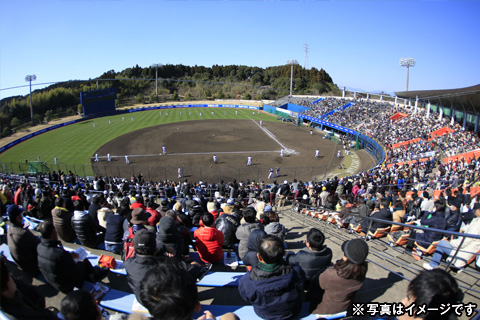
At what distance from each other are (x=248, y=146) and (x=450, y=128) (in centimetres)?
2408

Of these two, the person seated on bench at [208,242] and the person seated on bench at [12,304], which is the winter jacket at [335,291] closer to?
the person seated on bench at [208,242]

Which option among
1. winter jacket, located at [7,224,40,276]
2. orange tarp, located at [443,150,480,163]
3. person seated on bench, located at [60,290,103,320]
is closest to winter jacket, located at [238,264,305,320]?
person seated on bench, located at [60,290,103,320]

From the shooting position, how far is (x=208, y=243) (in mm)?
5586

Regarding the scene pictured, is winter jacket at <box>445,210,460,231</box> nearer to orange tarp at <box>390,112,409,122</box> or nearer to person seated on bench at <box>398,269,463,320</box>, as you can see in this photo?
person seated on bench at <box>398,269,463,320</box>

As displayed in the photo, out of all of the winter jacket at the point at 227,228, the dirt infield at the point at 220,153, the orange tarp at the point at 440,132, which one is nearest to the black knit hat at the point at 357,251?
the winter jacket at the point at 227,228

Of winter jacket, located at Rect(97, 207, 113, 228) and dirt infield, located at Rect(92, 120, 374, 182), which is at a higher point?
winter jacket, located at Rect(97, 207, 113, 228)

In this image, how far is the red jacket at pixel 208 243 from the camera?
18.2ft

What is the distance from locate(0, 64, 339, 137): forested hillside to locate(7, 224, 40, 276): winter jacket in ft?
185

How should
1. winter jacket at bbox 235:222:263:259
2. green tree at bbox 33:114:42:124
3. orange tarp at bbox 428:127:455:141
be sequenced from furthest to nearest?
1. green tree at bbox 33:114:42:124
2. orange tarp at bbox 428:127:455:141
3. winter jacket at bbox 235:222:263:259

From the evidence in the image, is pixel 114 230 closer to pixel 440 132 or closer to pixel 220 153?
pixel 220 153

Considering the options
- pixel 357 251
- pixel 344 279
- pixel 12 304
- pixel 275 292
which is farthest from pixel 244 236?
pixel 12 304

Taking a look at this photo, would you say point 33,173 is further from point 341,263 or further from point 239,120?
point 239,120

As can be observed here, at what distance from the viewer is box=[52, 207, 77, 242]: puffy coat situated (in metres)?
6.52

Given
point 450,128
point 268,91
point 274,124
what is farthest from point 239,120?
point 268,91
